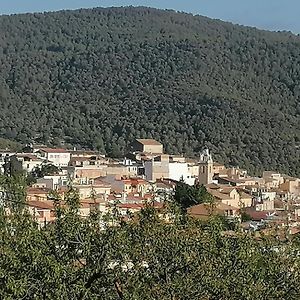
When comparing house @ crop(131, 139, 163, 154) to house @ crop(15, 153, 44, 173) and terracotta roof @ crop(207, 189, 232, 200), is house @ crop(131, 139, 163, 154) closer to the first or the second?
house @ crop(15, 153, 44, 173)

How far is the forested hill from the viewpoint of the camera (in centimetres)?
7200

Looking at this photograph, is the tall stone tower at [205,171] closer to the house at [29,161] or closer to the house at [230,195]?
the house at [230,195]

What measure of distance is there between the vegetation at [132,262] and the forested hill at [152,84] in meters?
57.8

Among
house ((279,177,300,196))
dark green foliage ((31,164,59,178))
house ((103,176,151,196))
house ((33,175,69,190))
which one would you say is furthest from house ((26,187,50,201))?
house ((279,177,300,196))

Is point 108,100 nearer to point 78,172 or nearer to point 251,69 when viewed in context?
point 251,69

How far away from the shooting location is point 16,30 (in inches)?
4724

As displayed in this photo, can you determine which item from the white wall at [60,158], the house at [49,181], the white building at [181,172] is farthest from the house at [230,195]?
the white wall at [60,158]

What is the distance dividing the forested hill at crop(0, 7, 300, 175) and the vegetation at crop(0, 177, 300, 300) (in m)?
57.8

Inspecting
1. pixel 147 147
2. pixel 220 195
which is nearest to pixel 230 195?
pixel 220 195

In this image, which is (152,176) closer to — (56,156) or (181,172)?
(181,172)

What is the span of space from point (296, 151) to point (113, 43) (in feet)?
158

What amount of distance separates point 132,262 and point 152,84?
8341cm

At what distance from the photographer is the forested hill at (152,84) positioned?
2835 inches

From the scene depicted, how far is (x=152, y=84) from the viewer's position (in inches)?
3620
